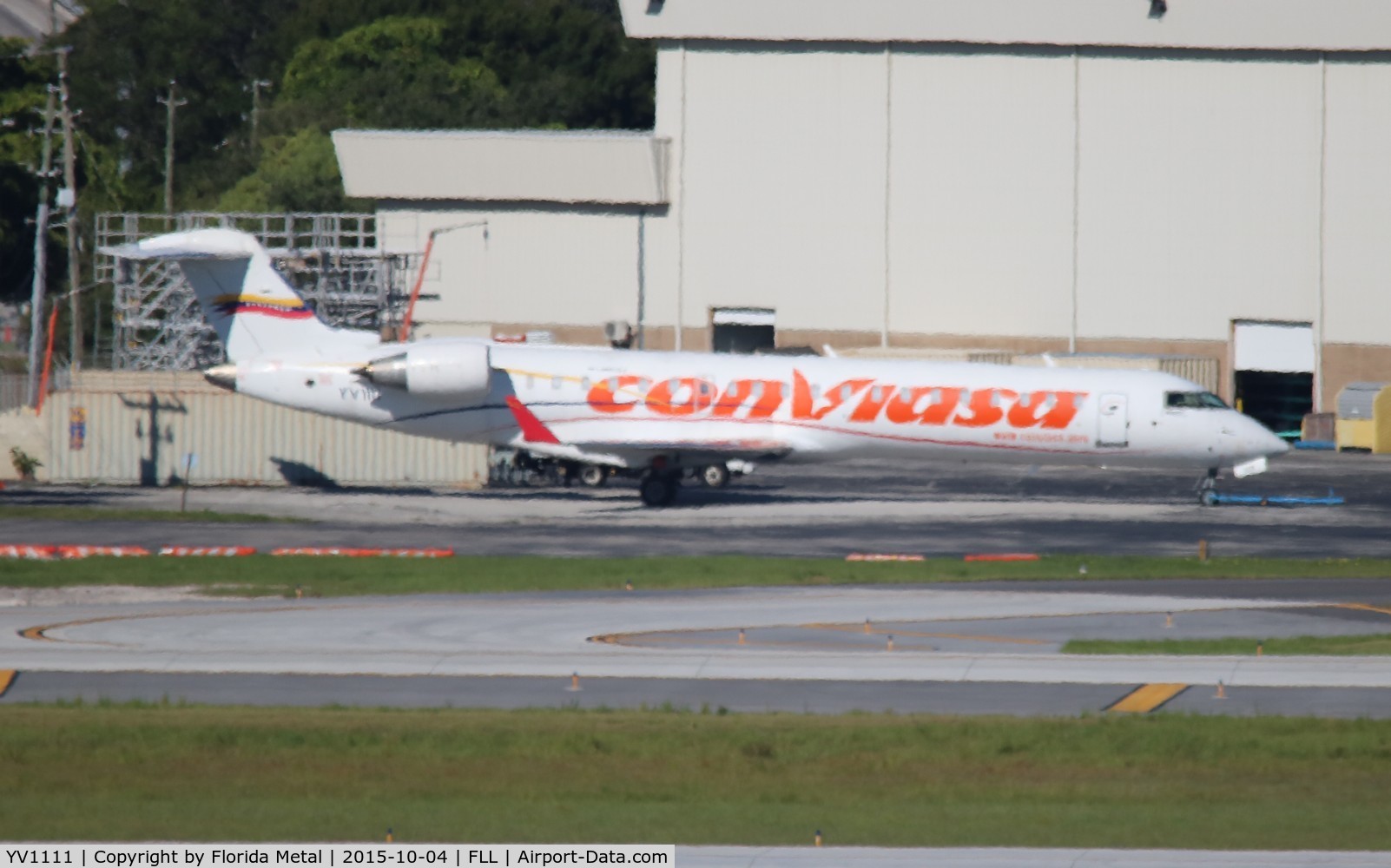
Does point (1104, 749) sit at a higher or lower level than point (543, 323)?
lower

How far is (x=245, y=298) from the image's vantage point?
146ft

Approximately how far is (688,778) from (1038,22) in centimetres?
5765

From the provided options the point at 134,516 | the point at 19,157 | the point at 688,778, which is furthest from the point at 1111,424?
the point at 19,157

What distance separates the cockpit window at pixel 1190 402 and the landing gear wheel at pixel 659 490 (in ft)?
39.2

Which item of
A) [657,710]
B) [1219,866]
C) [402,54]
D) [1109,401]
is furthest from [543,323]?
[1219,866]

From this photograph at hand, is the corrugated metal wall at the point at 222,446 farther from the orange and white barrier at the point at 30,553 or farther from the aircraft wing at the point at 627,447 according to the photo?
the orange and white barrier at the point at 30,553

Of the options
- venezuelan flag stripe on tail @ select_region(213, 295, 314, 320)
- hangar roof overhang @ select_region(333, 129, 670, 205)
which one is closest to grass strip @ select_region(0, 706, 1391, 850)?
venezuelan flag stripe on tail @ select_region(213, 295, 314, 320)

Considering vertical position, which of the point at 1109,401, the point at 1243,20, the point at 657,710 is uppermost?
the point at 1243,20

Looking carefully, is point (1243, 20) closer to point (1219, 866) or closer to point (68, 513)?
point (68, 513)

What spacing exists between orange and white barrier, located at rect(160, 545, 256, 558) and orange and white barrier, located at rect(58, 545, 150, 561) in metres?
0.46

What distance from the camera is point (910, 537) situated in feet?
120

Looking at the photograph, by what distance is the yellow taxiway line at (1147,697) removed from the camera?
63.4 feet

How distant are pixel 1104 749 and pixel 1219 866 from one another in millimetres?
4332

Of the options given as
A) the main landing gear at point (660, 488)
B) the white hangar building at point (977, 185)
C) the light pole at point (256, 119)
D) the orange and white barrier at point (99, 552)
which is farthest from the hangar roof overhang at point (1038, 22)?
the light pole at point (256, 119)
